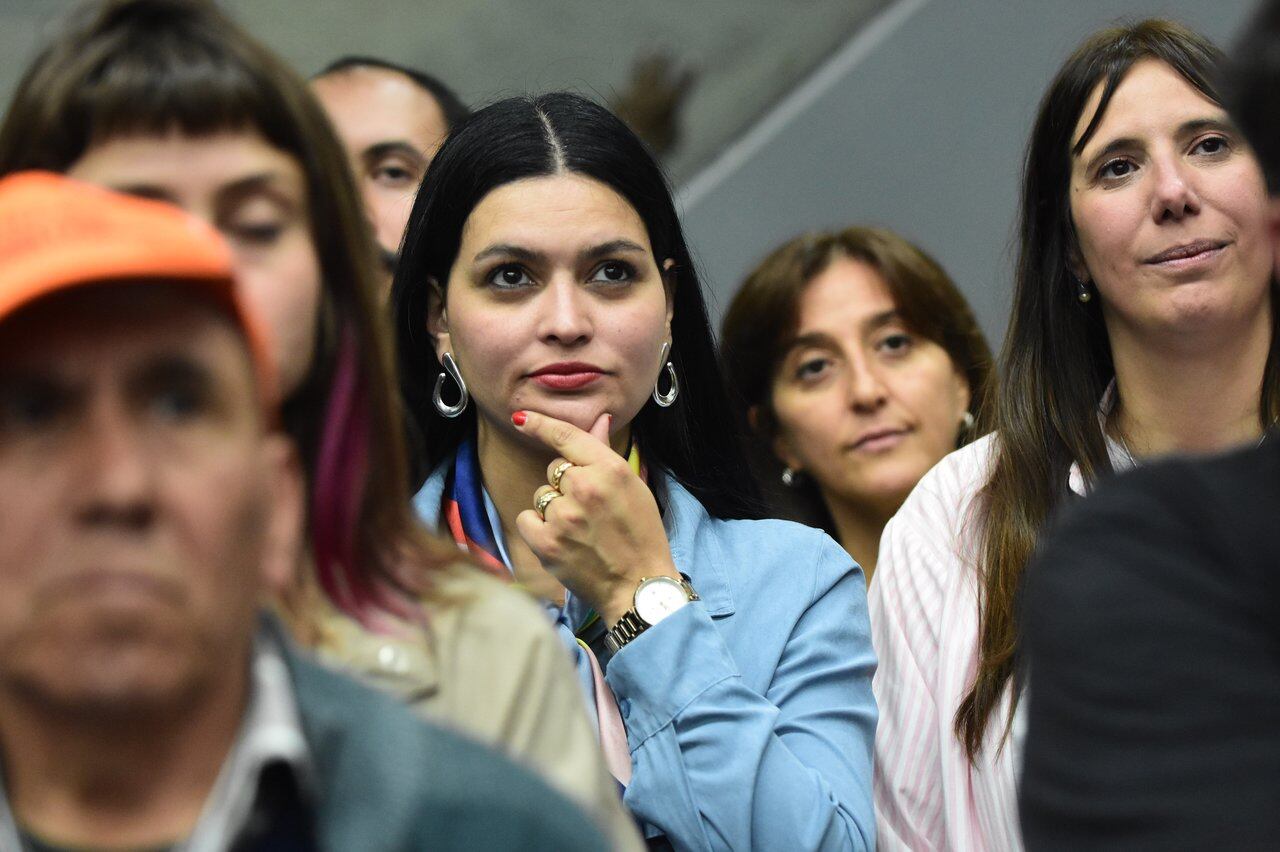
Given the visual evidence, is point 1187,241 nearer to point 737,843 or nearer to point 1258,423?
point 1258,423

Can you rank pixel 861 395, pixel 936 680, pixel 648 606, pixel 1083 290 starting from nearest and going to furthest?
pixel 648 606
pixel 936 680
pixel 1083 290
pixel 861 395

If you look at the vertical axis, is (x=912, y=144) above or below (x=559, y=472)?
above

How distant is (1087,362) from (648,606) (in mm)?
844

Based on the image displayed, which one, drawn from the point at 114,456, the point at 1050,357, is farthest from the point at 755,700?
the point at 114,456

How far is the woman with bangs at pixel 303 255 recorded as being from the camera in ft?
3.87

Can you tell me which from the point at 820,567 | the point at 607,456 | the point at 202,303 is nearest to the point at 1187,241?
the point at 820,567

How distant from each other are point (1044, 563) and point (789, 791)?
79 cm

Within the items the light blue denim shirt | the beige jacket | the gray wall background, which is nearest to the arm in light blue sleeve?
the light blue denim shirt

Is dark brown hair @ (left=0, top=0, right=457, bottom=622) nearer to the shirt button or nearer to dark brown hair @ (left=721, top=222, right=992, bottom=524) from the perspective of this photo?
the shirt button

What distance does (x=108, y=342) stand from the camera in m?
0.84

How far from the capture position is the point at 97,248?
2.71ft

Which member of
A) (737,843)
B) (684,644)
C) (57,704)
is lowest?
(737,843)

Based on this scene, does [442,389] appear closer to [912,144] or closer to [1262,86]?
[1262,86]

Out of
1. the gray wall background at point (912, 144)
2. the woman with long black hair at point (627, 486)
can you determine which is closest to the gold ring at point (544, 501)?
the woman with long black hair at point (627, 486)
